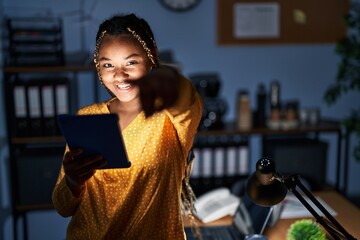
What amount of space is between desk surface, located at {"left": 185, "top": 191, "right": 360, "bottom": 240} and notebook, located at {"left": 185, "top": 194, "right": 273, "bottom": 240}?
7cm

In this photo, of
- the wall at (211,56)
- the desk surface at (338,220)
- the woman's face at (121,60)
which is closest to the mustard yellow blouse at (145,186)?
the woman's face at (121,60)

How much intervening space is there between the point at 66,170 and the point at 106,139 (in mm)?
137

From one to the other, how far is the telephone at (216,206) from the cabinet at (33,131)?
114cm

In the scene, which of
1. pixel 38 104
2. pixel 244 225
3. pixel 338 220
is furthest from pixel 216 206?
pixel 38 104

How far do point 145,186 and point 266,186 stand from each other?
327 millimetres

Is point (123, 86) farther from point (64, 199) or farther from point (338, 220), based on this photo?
point (338, 220)

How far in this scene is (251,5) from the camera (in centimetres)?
301

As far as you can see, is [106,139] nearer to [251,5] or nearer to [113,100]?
[113,100]

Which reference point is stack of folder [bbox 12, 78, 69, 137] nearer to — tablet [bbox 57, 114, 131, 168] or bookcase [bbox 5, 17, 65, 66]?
bookcase [bbox 5, 17, 65, 66]

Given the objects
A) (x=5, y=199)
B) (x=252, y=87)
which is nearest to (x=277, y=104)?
(x=252, y=87)

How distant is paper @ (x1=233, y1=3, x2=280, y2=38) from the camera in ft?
9.90

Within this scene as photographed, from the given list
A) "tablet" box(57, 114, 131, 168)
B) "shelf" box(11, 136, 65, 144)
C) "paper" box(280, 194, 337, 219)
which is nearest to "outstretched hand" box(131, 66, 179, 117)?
"tablet" box(57, 114, 131, 168)

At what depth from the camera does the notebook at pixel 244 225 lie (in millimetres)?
1518

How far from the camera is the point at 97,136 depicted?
0.86 metres
